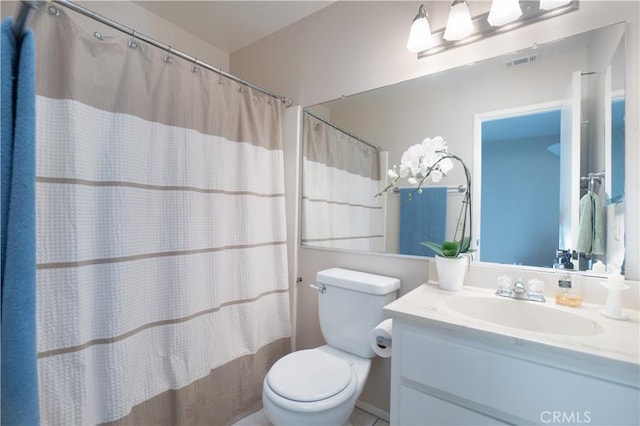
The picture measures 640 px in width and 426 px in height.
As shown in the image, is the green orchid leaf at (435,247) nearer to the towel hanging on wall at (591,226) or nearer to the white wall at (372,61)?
the white wall at (372,61)

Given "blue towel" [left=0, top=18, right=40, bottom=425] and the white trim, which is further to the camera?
the white trim

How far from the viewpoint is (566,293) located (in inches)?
39.5

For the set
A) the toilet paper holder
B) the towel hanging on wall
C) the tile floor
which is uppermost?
the towel hanging on wall

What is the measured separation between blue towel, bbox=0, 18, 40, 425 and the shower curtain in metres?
0.65

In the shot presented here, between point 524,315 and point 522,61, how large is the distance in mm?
1036

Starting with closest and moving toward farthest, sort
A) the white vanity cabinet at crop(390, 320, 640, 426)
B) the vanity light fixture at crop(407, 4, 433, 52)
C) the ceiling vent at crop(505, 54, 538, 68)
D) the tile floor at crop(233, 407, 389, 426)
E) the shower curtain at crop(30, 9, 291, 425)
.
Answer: the white vanity cabinet at crop(390, 320, 640, 426) < the shower curtain at crop(30, 9, 291, 425) < the ceiling vent at crop(505, 54, 538, 68) < the vanity light fixture at crop(407, 4, 433, 52) < the tile floor at crop(233, 407, 389, 426)

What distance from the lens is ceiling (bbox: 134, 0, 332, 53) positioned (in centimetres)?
173

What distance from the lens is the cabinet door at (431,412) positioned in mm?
799

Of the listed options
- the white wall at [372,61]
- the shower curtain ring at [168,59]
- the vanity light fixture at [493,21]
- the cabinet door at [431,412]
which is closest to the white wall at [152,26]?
the white wall at [372,61]

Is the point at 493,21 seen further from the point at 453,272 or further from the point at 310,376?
the point at 310,376

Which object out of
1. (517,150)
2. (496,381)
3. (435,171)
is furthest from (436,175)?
(496,381)

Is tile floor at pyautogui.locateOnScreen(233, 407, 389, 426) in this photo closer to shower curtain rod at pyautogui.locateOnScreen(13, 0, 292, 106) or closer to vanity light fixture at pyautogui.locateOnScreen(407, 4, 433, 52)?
shower curtain rod at pyautogui.locateOnScreen(13, 0, 292, 106)

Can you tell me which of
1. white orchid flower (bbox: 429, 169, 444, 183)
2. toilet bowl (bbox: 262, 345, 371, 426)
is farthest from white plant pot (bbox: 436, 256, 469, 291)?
toilet bowl (bbox: 262, 345, 371, 426)

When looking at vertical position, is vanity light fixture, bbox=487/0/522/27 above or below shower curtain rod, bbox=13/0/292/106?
above
